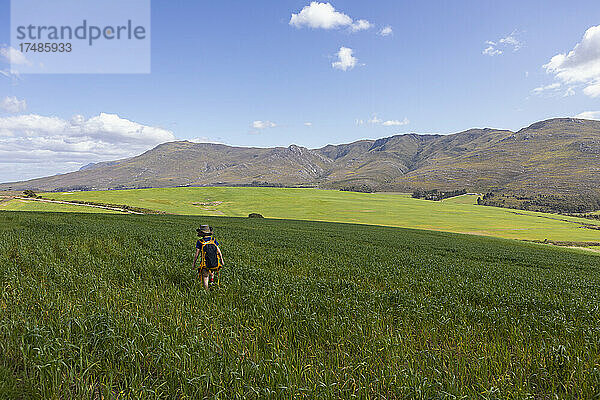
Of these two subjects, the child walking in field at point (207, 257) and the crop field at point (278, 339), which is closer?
the crop field at point (278, 339)

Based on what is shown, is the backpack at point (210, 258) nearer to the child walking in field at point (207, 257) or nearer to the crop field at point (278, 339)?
the child walking in field at point (207, 257)

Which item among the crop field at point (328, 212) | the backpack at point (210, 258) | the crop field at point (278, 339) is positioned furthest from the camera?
the crop field at point (328, 212)

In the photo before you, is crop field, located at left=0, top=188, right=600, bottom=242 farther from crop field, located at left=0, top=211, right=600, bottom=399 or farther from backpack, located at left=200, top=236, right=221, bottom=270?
backpack, located at left=200, top=236, right=221, bottom=270

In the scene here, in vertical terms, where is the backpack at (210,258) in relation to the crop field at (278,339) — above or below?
above

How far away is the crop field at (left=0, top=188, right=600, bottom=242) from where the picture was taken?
83.9 m

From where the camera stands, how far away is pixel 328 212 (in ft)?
346

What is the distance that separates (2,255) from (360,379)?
17.4 m

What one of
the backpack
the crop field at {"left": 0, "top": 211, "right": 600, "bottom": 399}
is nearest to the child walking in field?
the backpack

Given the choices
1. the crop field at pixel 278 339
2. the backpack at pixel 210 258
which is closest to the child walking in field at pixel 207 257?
the backpack at pixel 210 258

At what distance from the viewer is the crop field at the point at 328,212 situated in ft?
275

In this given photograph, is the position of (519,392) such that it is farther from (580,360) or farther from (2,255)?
(2,255)

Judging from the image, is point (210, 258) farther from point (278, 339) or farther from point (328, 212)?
point (328, 212)

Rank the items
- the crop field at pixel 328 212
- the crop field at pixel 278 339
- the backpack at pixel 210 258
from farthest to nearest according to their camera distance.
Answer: the crop field at pixel 328 212 → the backpack at pixel 210 258 → the crop field at pixel 278 339

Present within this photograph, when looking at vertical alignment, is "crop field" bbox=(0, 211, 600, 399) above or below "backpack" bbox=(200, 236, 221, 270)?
below
